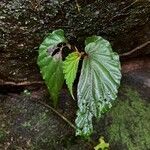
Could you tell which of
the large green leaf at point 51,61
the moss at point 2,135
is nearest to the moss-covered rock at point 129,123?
the large green leaf at point 51,61

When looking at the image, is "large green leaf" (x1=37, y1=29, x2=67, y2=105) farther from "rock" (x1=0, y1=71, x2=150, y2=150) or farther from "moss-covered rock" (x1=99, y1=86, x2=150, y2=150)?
"moss-covered rock" (x1=99, y1=86, x2=150, y2=150)

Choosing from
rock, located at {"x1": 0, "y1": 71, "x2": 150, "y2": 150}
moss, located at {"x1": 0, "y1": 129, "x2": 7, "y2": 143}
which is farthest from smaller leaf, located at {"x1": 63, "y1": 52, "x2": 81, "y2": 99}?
moss, located at {"x1": 0, "y1": 129, "x2": 7, "y2": 143}

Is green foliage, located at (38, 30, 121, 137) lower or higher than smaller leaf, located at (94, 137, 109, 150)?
higher

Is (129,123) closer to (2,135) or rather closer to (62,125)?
(62,125)

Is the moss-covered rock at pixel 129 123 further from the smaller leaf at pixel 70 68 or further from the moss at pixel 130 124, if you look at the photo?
the smaller leaf at pixel 70 68

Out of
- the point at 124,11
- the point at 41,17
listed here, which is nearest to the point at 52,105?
A: the point at 41,17

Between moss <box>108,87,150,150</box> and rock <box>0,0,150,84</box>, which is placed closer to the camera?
rock <box>0,0,150,84</box>
